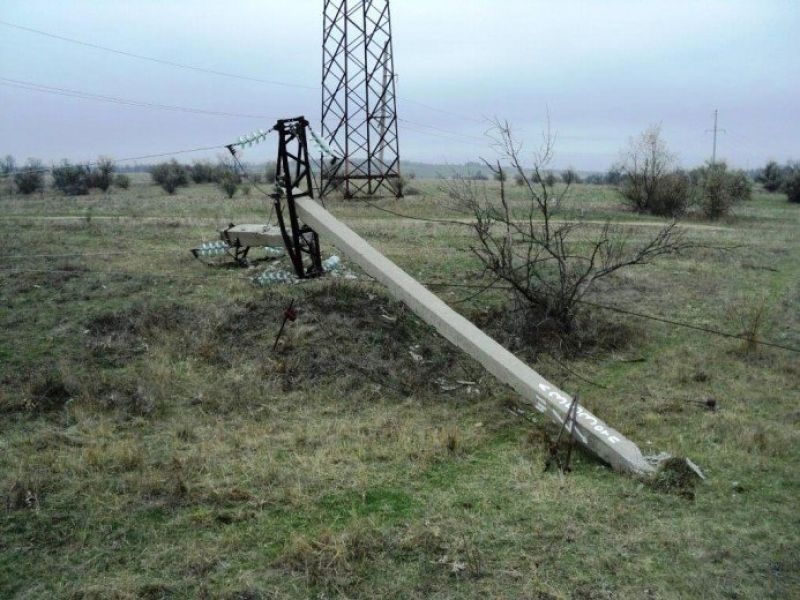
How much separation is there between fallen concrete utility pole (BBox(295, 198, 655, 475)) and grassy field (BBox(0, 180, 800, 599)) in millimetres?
227

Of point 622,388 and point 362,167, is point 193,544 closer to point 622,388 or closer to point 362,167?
point 622,388

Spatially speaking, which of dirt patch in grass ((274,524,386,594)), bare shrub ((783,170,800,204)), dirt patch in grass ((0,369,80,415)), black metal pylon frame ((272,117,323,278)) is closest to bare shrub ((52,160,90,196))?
black metal pylon frame ((272,117,323,278))

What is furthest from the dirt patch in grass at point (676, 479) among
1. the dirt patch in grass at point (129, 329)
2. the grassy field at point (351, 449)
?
the dirt patch in grass at point (129, 329)

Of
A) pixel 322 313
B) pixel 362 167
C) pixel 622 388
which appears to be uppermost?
pixel 362 167

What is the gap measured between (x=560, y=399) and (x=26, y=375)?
18.1 ft

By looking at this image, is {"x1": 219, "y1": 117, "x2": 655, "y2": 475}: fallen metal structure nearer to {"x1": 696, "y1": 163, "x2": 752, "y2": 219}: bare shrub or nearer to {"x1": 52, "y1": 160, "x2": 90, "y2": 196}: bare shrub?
{"x1": 696, "y1": 163, "x2": 752, "y2": 219}: bare shrub

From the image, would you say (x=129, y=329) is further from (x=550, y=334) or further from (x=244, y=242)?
(x=550, y=334)

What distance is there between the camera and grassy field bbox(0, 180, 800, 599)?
4.42m

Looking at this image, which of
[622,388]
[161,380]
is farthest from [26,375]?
[622,388]

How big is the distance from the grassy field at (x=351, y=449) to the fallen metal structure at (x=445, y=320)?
26 cm

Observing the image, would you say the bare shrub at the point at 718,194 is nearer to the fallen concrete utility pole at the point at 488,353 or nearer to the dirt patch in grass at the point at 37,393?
the fallen concrete utility pole at the point at 488,353

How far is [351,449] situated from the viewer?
6.24 meters

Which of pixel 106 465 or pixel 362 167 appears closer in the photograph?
pixel 106 465

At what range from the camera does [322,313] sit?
934 cm
